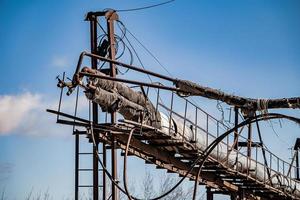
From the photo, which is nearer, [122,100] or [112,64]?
[122,100]

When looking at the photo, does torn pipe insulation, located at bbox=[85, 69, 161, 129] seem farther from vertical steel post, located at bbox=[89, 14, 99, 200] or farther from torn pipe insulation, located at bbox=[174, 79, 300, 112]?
torn pipe insulation, located at bbox=[174, 79, 300, 112]

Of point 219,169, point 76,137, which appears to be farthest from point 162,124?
point 219,169

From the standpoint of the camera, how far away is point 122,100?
13.5m

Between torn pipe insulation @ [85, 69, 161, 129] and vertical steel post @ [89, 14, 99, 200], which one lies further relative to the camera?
vertical steel post @ [89, 14, 99, 200]

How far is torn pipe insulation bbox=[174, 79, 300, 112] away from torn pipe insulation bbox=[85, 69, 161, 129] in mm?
1681

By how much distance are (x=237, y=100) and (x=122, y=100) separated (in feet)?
8.85

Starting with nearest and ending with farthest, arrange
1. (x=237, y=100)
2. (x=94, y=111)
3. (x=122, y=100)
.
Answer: (x=237, y=100) < (x=122, y=100) < (x=94, y=111)

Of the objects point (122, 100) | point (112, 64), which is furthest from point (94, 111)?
point (112, 64)

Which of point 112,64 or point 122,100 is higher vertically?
point 112,64

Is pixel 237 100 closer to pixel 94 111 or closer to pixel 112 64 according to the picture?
pixel 112 64

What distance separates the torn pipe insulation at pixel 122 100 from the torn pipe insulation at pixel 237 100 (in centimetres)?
168

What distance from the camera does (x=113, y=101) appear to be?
13281 millimetres

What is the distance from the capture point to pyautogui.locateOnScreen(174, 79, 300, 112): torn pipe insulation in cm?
1240

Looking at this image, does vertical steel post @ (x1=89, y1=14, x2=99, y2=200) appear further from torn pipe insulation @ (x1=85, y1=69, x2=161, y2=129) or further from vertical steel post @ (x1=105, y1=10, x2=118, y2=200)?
torn pipe insulation @ (x1=85, y1=69, x2=161, y2=129)
